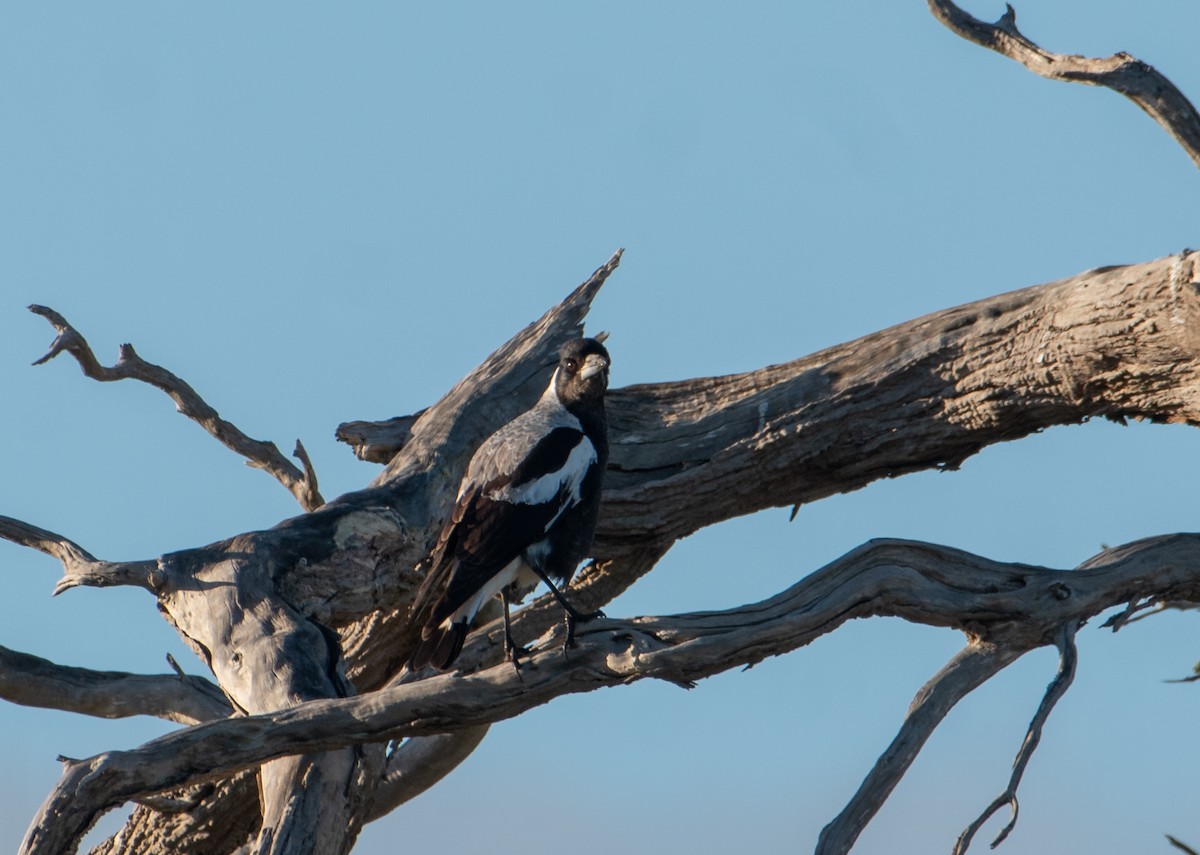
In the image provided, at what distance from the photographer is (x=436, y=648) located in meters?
4.48

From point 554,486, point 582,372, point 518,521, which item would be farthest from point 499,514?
point 582,372

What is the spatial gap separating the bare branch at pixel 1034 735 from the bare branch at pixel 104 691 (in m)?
2.70

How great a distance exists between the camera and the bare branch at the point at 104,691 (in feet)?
17.5

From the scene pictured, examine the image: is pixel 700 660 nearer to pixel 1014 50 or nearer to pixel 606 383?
pixel 606 383

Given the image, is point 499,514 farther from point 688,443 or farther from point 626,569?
point 626,569

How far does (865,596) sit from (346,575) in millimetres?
1917

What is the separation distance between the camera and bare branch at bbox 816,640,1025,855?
12.5ft

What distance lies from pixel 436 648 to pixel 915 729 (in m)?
1.41


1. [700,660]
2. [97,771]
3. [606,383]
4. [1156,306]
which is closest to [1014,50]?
[1156,306]

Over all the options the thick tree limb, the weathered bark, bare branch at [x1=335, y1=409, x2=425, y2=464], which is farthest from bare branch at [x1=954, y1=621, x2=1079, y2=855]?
bare branch at [x1=335, y1=409, x2=425, y2=464]

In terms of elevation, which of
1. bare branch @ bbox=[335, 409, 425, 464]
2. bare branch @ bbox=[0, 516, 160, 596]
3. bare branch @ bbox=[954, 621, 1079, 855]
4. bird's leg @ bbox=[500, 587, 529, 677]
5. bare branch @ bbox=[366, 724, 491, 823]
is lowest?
bare branch @ bbox=[954, 621, 1079, 855]

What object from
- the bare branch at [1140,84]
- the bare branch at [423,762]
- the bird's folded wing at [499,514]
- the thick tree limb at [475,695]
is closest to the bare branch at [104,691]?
the bird's folded wing at [499,514]

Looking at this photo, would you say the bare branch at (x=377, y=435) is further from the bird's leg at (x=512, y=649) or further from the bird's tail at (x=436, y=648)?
the bird's tail at (x=436, y=648)

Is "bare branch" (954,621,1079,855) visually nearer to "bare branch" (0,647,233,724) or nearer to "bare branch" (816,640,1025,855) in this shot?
"bare branch" (816,640,1025,855)
